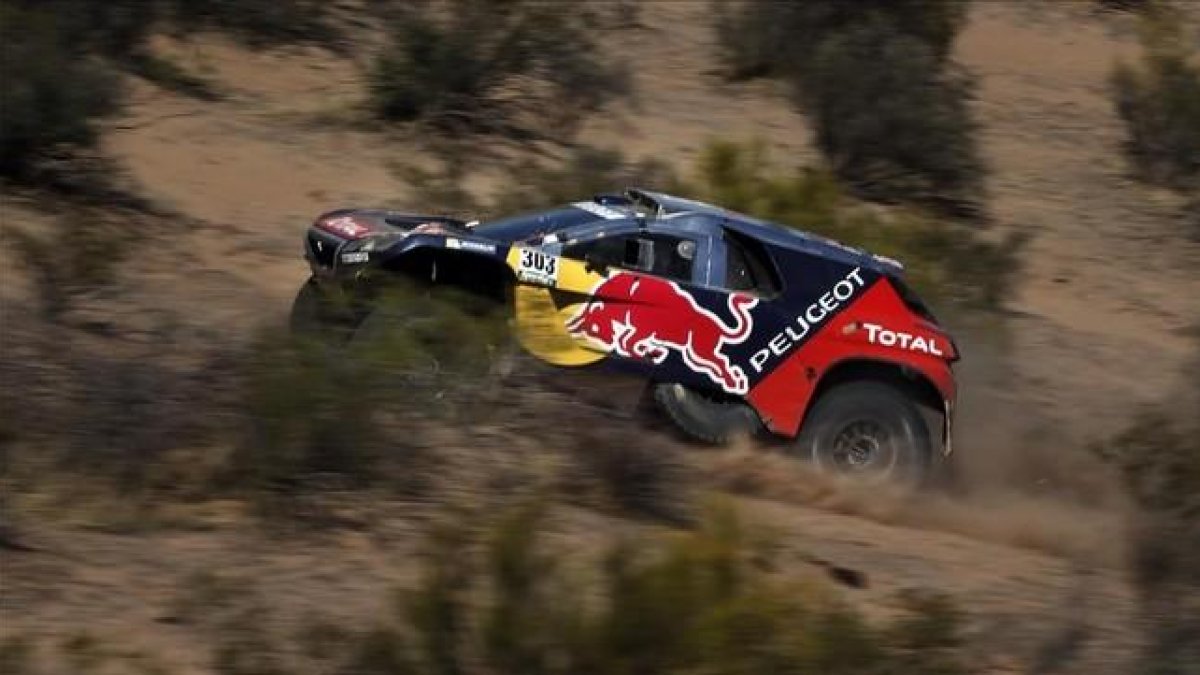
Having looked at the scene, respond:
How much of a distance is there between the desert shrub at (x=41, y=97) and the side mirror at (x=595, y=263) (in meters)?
7.27

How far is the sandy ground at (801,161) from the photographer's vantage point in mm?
8844

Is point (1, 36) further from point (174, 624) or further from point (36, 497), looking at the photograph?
point (174, 624)

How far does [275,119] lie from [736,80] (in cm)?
656

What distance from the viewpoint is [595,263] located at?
12.8 m

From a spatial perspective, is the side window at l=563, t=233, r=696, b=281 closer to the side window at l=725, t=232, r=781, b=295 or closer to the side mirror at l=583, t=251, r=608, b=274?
the side mirror at l=583, t=251, r=608, b=274

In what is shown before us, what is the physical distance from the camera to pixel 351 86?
2333 centimetres

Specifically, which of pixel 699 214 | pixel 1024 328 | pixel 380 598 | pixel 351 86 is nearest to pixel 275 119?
pixel 351 86

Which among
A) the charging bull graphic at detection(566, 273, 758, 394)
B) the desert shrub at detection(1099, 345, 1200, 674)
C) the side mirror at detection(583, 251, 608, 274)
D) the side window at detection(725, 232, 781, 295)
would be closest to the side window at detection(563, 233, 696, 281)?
the side mirror at detection(583, 251, 608, 274)

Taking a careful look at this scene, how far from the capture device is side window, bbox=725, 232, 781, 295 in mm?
13078

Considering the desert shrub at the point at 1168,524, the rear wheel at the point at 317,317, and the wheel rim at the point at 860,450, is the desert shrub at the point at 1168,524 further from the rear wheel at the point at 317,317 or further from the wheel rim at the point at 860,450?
the rear wheel at the point at 317,317

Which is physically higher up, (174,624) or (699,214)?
(699,214)

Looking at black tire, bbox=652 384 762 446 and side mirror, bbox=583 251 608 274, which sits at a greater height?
side mirror, bbox=583 251 608 274

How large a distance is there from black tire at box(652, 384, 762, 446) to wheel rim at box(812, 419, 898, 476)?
1.60 ft

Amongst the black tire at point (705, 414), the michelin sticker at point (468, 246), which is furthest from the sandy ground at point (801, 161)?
the michelin sticker at point (468, 246)
